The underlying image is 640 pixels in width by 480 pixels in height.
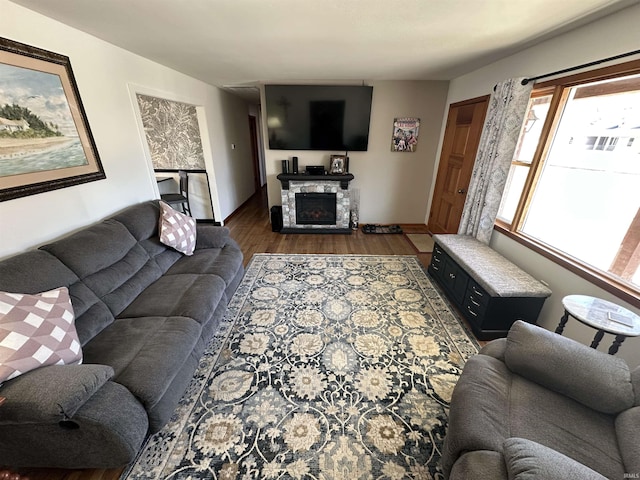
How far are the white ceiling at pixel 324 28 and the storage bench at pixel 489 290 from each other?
6.22 ft

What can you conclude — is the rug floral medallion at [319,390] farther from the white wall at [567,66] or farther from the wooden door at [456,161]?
the wooden door at [456,161]

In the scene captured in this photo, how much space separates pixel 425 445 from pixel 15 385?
2020 mm

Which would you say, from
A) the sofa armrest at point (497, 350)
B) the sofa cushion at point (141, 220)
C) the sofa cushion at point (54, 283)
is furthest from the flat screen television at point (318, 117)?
→ the sofa armrest at point (497, 350)

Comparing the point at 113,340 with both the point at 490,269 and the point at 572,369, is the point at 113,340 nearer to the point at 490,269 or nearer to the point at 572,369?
the point at 572,369

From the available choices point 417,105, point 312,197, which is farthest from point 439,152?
point 312,197

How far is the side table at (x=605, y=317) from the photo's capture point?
1.40 metres

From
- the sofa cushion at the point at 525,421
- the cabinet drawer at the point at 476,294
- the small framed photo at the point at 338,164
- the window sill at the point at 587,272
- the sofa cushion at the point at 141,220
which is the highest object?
the small framed photo at the point at 338,164

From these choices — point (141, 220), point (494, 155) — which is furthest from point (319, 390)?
point (494, 155)

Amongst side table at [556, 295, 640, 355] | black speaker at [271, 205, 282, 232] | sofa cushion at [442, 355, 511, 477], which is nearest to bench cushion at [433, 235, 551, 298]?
side table at [556, 295, 640, 355]

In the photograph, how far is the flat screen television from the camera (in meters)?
4.00

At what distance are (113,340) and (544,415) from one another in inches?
91.8

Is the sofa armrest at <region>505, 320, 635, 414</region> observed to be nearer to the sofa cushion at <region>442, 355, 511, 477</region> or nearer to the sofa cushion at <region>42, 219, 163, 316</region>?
the sofa cushion at <region>442, 355, 511, 477</region>

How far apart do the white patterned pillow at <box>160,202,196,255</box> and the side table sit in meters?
3.09

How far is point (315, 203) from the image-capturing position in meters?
4.43
